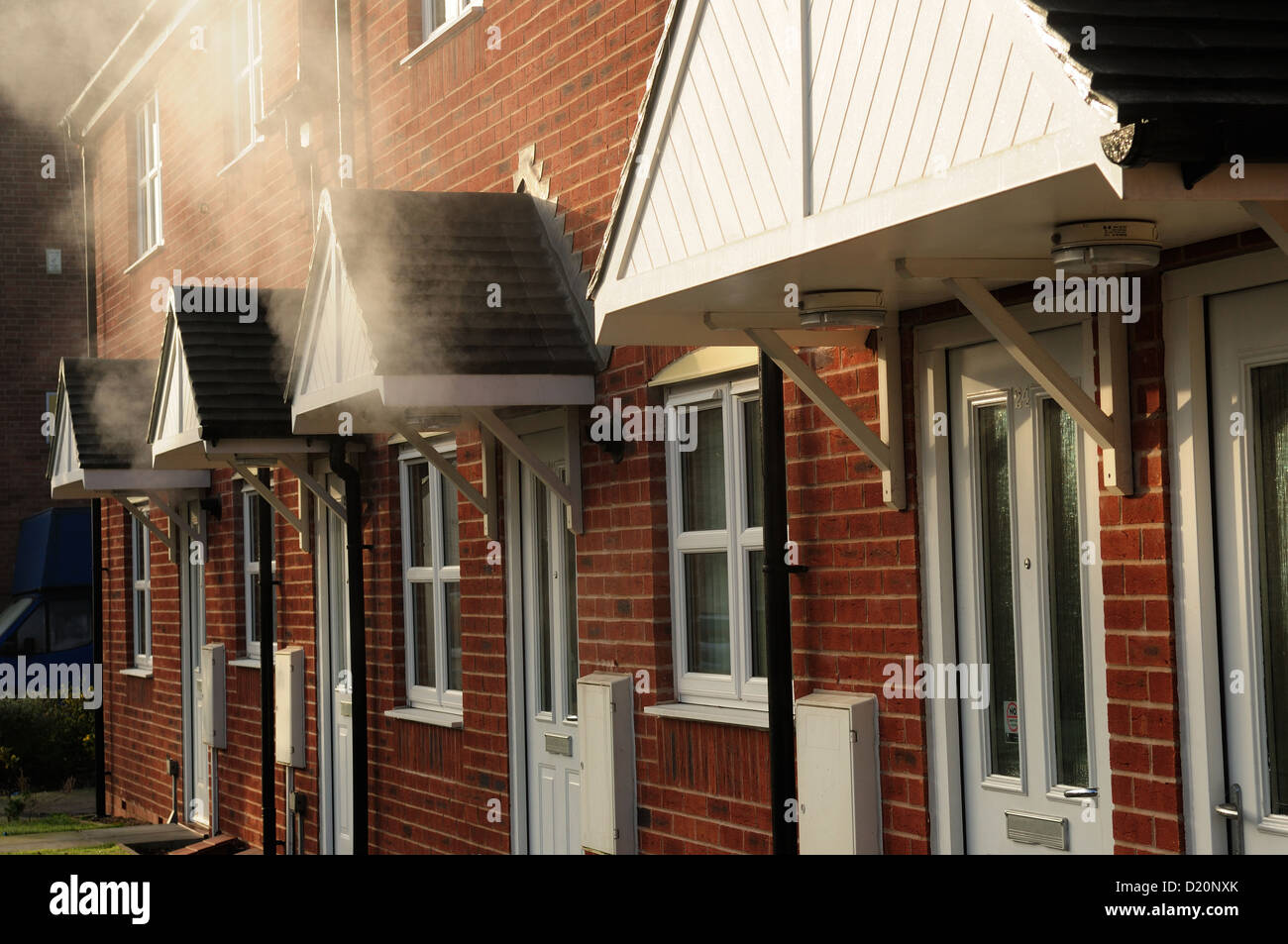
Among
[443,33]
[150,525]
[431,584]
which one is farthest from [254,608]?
[443,33]

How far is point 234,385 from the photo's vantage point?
35.6 feet

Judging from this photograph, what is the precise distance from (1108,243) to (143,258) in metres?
13.8

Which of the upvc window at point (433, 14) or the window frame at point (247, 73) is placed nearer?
the upvc window at point (433, 14)

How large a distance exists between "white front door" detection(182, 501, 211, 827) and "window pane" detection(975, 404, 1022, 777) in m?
10.6

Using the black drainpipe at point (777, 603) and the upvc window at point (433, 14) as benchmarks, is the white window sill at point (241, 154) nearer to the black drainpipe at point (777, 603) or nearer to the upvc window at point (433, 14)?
the upvc window at point (433, 14)

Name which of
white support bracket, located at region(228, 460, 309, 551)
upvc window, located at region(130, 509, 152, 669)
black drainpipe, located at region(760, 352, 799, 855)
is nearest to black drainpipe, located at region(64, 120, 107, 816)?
upvc window, located at region(130, 509, 152, 669)

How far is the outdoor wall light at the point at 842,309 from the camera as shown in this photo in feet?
17.4

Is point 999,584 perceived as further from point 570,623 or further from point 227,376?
point 227,376

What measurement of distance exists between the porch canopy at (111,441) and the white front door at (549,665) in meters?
6.17

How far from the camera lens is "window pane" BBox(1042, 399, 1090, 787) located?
519cm

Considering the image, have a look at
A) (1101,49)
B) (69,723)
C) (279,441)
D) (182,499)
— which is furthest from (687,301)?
(69,723)

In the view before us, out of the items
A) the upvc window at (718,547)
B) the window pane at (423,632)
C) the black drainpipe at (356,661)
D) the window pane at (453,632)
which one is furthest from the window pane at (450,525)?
the upvc window at (718,547)

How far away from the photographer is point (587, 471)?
808 centimetres

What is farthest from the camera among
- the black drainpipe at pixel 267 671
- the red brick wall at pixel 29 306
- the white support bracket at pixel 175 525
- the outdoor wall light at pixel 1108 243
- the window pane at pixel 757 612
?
the red brick wall at pixel 29 306
